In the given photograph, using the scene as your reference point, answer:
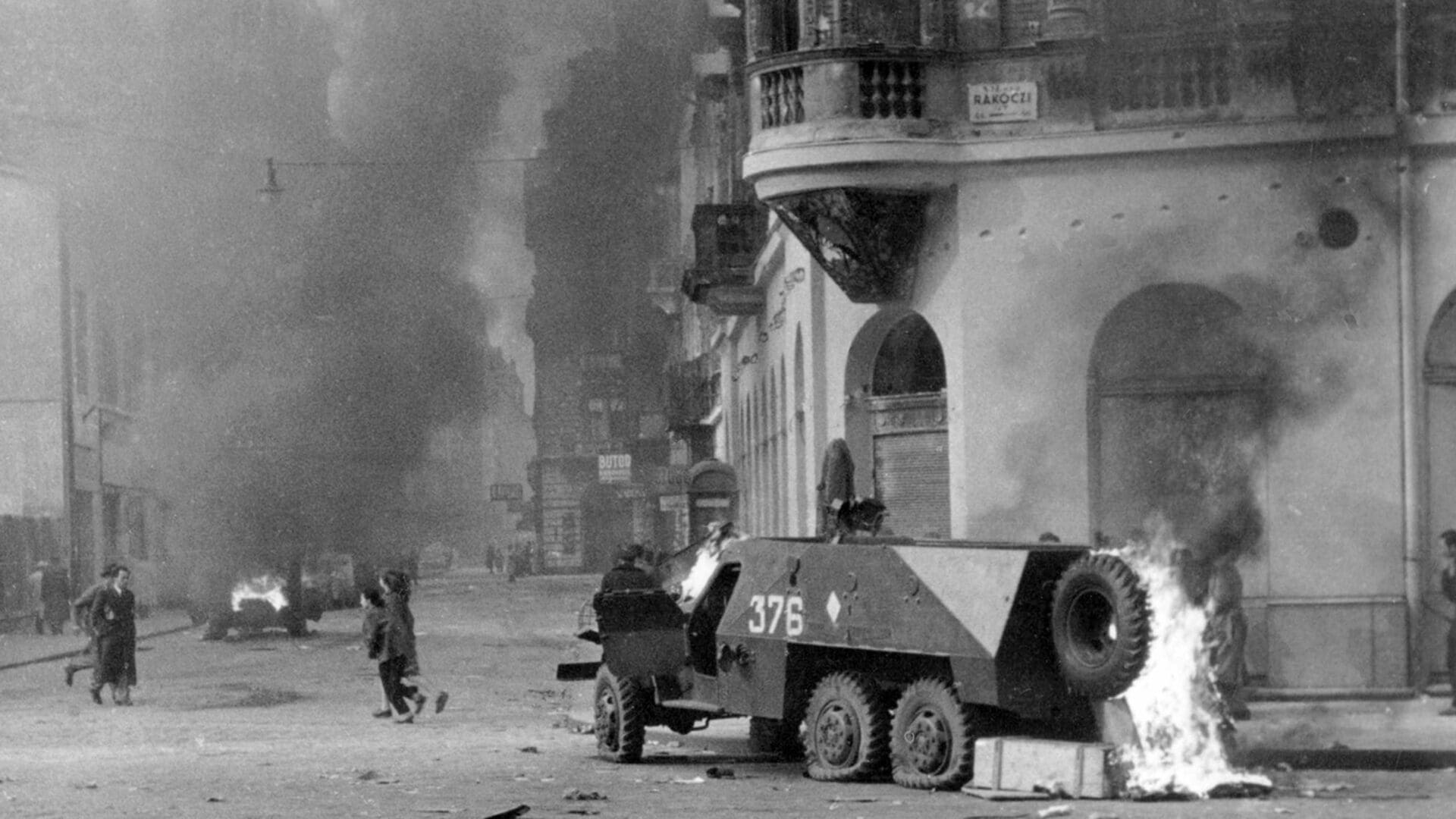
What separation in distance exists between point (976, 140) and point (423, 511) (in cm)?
3906

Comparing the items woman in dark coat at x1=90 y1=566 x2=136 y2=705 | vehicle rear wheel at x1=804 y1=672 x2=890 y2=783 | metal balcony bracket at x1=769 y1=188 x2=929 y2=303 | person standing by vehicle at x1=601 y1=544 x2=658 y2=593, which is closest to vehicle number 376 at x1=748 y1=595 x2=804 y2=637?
vehicle rear wheel at x1=804 y1=672 x2=890 y2=783

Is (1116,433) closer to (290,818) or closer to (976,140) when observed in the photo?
(976,140)

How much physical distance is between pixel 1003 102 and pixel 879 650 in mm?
8464

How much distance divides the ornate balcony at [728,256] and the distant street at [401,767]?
795cm

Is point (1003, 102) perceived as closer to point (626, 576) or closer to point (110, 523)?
point (626, 576)

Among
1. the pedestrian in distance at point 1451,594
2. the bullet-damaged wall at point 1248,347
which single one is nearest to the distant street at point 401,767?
the pedestrian in distance at point 1451,594

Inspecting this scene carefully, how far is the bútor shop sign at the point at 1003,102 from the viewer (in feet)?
74.5

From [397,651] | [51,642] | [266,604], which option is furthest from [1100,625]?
[51,642]

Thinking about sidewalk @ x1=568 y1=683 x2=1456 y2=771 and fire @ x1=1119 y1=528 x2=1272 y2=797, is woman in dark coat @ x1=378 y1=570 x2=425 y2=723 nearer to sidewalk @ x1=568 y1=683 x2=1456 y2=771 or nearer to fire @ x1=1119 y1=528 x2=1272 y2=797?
sidewalk @ x1=568 y1=683 x2=1456 y2=771

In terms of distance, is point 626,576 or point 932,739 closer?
point 932,739

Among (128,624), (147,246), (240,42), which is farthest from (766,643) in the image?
(240,42)

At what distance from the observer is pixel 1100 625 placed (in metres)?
14.7

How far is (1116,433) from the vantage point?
2248cm

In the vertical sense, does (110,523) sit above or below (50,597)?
above
